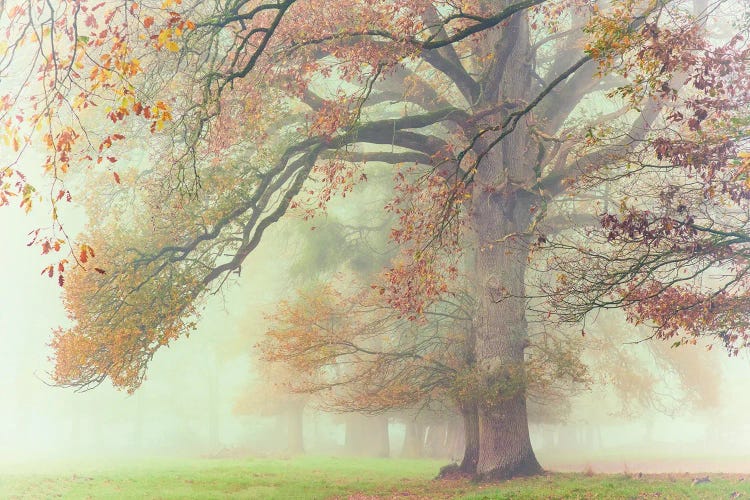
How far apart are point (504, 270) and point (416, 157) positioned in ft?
12.6

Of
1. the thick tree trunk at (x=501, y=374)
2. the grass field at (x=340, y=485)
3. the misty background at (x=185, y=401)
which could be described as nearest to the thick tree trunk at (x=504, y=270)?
the thick tree trunk at (x=501, y=374)

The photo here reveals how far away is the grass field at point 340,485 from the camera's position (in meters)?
13.2

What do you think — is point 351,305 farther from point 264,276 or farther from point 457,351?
point 264,276

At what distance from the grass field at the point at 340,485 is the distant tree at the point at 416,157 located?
2.01 metres

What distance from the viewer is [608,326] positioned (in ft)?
102

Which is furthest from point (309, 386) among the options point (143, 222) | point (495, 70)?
point (495, 70)

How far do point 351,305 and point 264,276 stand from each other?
22.4 metres

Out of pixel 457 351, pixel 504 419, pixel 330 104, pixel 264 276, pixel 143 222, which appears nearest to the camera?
pixel 330 104

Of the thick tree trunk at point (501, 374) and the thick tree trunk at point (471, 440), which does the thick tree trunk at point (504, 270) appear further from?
the thick tree trunk at point (471, 440)

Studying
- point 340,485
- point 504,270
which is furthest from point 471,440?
point 504,270

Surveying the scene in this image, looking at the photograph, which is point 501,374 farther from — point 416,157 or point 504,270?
point 416,157

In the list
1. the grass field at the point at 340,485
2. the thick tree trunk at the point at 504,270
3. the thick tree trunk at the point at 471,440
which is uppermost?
the thick tree trunk at the point at 504,270

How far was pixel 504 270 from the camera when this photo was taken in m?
18.0

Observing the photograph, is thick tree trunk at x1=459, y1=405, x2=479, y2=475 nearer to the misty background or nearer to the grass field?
the grass field
